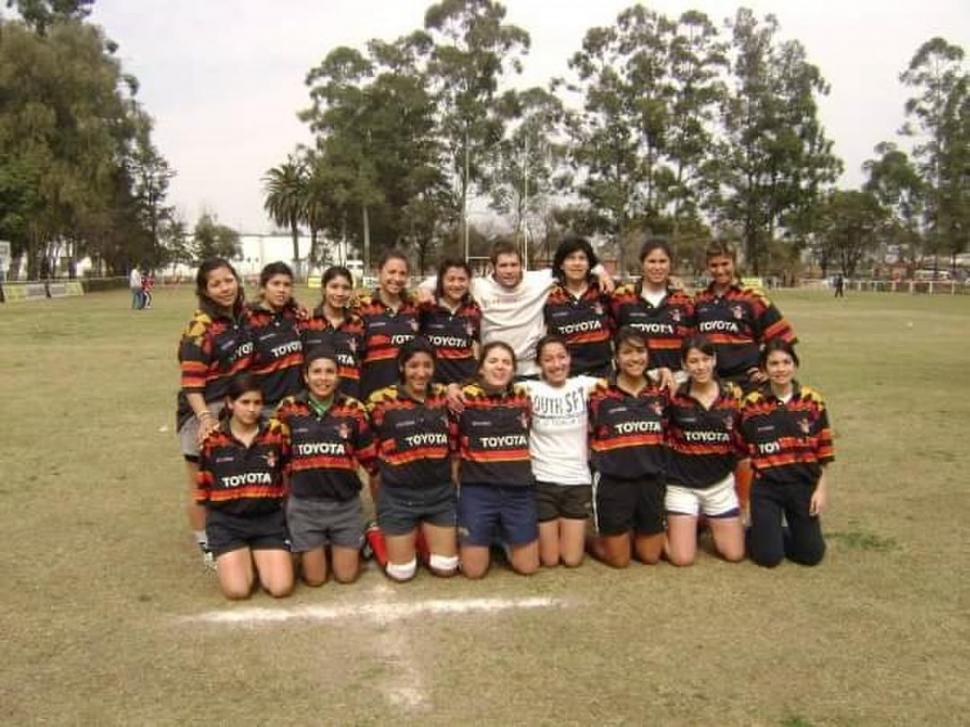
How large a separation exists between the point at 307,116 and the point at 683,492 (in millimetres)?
59377

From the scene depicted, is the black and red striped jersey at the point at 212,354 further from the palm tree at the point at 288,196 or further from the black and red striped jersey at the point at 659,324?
the palm tree at the point at 288,196

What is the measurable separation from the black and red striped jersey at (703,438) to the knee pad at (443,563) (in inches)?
55.8

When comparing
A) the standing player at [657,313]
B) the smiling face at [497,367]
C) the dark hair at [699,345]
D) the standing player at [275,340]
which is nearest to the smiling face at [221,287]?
the standing player at [275,340]

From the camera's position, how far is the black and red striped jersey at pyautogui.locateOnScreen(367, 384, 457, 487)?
16.6ft

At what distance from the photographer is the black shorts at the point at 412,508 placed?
16.4ft

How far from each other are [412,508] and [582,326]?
1.58m

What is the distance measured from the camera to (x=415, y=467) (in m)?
5.06

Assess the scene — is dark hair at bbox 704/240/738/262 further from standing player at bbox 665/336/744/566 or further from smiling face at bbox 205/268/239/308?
smiling face at bbox 205/268/239/308

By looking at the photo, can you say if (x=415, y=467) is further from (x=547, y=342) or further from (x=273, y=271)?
(x=273, y=271)

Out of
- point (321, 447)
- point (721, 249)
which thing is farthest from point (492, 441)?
point (721, 249)

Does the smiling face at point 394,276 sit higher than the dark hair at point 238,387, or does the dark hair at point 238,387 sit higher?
the smiling face at point 394,276

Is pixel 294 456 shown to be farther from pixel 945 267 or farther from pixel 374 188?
pixel 945 267

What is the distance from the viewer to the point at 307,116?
6053 cm

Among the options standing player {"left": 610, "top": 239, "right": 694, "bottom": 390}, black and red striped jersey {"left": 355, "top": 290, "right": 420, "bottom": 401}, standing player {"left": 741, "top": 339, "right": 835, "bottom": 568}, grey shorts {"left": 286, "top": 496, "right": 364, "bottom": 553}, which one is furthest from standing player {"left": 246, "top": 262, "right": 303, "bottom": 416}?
standing player {"left": 741, "top": 339, "right": 835, "bottom": 568}
